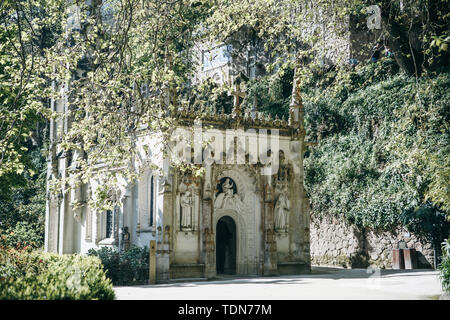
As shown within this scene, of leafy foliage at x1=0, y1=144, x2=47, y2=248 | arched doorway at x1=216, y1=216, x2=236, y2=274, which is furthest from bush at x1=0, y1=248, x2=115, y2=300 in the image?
leafy foliage at x1=0, y1=144, x2=47, y2=248

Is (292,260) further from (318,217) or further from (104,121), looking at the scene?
(104,121)

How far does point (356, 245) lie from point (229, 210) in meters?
8.14

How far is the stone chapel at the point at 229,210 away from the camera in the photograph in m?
20.0

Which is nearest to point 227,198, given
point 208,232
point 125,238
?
point 208,232

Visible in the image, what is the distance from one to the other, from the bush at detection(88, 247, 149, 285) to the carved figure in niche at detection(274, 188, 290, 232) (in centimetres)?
570

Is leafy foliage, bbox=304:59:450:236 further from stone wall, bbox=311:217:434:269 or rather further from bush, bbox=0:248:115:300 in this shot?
bush, bbox=0:248:115:300

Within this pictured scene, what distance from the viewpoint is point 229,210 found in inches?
859

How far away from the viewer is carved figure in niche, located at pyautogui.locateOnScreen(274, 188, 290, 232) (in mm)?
22469

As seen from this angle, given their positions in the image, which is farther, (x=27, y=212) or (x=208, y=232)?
(x=27, y=212)

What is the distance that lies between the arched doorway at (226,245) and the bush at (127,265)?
3836 mm

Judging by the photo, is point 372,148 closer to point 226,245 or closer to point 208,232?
point 226,245

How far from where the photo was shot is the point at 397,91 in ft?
84.5

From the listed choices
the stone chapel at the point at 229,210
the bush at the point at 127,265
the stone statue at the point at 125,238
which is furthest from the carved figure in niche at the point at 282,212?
the stone statue at the point at 125,238
